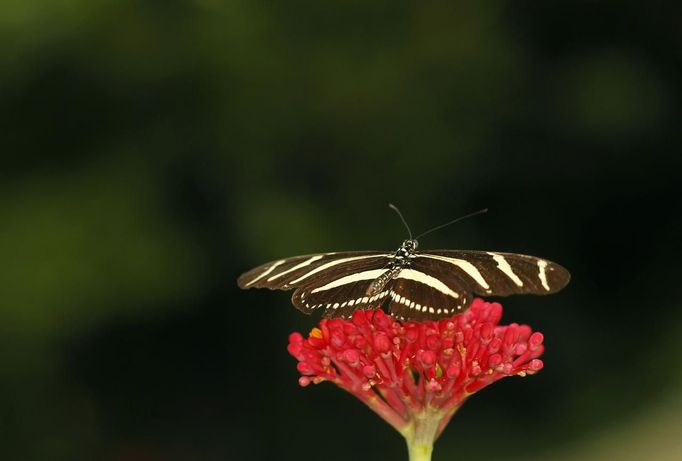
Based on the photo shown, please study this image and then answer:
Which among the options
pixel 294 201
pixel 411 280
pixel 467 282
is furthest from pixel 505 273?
pixel 294 201

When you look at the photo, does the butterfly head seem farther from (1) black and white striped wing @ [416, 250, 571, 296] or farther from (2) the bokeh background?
(2) the bokeh background

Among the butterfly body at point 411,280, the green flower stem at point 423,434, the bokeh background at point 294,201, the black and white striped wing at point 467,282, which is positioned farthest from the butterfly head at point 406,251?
the bokeh background at point 294,201

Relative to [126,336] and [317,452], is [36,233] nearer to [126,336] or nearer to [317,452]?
[126,336]

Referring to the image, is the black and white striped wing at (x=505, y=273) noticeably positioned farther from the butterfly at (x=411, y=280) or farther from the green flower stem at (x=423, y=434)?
the green flower stem at (x=423, y=434)

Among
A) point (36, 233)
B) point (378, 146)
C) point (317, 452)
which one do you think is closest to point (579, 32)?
point (378, 146)

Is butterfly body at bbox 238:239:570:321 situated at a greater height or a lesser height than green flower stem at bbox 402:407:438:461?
greater

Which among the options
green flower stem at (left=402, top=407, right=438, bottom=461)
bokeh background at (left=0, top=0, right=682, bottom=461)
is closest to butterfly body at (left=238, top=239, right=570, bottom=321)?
green flower stem at (left=402, top=407, right=438, bottom=461)
